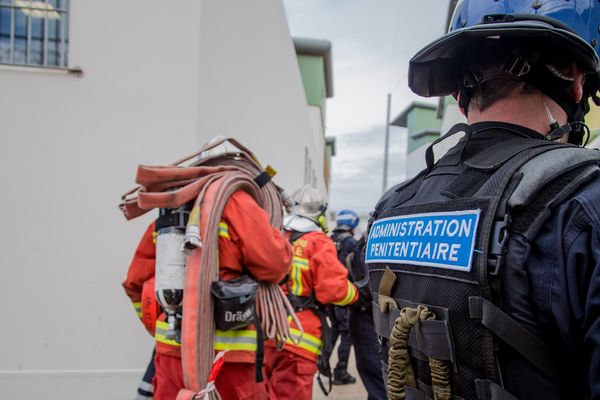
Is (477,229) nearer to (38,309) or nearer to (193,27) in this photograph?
(193,27)

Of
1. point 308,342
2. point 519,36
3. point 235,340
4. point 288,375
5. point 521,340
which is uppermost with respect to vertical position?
point 519,36

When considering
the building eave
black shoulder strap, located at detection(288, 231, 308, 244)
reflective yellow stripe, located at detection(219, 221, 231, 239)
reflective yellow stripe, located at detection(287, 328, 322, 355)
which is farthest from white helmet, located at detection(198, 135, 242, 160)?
the building eave

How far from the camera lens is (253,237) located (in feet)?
8.06

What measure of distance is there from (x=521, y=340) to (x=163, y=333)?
76.3 inches

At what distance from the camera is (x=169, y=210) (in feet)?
8.11

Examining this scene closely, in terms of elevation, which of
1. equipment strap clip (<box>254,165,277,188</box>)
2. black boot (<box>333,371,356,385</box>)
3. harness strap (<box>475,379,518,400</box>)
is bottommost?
black boot (<box>333,371,356,385</box>)

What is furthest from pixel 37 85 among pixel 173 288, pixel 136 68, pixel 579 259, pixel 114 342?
pixel 579 259

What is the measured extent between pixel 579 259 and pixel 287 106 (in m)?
9.06

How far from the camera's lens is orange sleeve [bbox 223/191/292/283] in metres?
2.46

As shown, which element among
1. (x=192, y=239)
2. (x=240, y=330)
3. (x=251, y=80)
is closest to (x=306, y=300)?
(x=240, y=330)

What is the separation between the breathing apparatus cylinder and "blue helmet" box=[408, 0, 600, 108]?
1442 mm

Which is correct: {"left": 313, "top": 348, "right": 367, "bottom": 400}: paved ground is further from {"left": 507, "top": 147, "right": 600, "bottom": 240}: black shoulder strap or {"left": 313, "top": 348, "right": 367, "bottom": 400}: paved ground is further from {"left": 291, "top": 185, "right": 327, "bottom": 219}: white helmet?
{"left": 507, "top": 147, "right": 600, "bottom": 240}: black shoulder strap

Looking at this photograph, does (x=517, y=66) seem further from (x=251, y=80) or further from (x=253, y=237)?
(x=251, y=80)

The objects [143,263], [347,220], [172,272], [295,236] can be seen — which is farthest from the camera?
[347,220]
